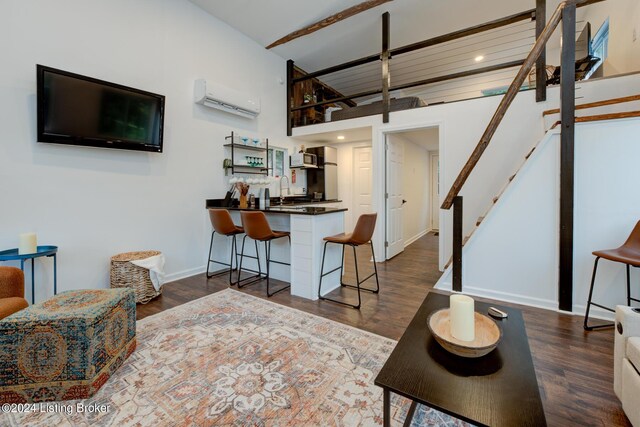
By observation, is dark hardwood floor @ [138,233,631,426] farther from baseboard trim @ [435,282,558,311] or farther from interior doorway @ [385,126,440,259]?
interior doorway @ [385,126,440,259]

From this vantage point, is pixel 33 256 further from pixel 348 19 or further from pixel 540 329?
pixel 348 19

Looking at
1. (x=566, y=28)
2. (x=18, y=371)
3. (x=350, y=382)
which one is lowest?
(x=350, y=382)

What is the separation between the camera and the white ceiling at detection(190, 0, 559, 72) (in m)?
3.82

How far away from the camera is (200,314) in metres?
2.54

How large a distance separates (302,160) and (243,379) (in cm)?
411

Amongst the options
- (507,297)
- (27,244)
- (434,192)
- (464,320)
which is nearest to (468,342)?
(464,320)

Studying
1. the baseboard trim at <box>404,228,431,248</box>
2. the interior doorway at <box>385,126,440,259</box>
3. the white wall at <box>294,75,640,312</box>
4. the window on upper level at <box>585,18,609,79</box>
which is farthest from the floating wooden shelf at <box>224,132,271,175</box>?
the window on upper level at <box>585,18,609,79</box>

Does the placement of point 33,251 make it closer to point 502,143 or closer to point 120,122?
point 120,122

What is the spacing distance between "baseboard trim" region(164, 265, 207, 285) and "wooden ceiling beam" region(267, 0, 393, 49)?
3806 millimetres

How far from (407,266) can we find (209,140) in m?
3.44

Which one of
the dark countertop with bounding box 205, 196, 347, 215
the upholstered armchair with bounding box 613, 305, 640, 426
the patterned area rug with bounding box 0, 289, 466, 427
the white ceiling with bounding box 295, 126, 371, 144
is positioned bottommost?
the patterned area rug with bounding box 0, 289, 466, 427

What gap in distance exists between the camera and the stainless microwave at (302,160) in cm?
526

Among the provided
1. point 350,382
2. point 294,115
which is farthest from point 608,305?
point 294,115

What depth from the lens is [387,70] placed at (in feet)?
13.9
